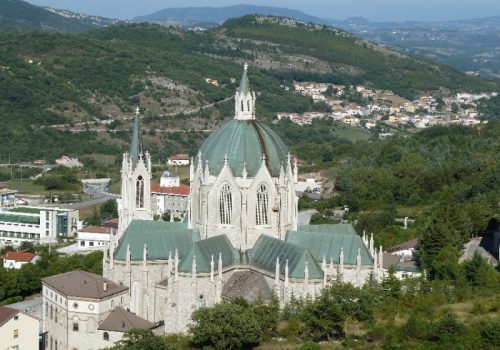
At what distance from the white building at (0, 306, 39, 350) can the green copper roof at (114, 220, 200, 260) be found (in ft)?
16.4

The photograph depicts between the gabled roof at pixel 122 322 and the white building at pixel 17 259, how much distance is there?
23885 mm

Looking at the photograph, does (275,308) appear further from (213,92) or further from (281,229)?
(213,92)

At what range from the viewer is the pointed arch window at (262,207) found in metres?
44.1

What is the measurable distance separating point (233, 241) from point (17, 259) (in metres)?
26.6

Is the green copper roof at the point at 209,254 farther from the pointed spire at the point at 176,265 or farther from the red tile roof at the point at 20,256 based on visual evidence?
the red tile roof at the point at 20,256

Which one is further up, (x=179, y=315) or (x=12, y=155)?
(x=12, y=155)

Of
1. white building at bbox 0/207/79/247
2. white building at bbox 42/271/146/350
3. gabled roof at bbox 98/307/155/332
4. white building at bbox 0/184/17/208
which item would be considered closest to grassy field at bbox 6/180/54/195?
white building at bbox 0/184/17/208

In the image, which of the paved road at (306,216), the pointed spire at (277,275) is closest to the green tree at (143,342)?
the pointed spire at (277,275)

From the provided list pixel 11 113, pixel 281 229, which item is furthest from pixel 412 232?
pixel 11 113

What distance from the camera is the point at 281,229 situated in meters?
44.6

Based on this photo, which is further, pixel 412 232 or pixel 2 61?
pixel 2 61

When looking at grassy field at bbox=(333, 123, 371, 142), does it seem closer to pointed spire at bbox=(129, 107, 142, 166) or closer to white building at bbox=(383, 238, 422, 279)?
white building at bbox=(383, 238, 422, 279)

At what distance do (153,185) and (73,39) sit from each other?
91497 mm

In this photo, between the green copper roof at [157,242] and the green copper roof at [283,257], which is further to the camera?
the green copper roof at [157,242]
